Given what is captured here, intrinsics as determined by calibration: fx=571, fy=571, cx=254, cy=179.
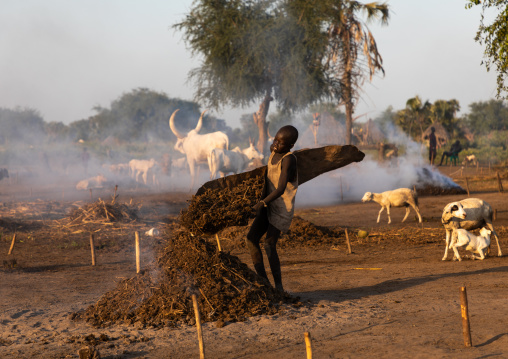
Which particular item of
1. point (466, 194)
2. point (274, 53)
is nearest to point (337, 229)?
point (466, 194)

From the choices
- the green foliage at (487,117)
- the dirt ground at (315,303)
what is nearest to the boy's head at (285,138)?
the dirt ground at (315,303)

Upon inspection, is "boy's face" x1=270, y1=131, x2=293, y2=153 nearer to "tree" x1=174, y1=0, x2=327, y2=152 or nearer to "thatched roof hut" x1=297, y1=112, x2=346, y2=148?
"tree" x1=174, y1=0, x2=327, y2=152

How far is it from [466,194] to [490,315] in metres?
16.6

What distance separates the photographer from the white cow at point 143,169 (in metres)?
29.5

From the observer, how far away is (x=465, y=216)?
369 inches

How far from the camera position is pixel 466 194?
21266 millimetres

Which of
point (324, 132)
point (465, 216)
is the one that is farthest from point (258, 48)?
point (324, 132)

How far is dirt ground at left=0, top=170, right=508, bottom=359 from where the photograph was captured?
4.88m

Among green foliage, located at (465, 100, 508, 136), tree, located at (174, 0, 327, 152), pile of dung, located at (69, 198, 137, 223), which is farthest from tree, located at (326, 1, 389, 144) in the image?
green foliage, located at (465, 100, 508, 136)

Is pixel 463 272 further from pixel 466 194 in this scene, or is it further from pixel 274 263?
pixel 466 194

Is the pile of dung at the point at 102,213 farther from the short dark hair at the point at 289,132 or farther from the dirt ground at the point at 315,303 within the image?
the short dark hair at the point at 289,132

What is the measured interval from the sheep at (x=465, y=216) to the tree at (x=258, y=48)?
731 inches

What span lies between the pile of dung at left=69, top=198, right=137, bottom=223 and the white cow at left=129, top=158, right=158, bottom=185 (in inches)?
539

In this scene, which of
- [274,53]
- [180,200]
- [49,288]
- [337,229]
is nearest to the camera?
[49,288]
